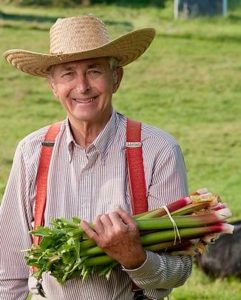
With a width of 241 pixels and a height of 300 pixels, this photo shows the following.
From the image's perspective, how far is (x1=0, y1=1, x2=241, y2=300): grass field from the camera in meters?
12.2

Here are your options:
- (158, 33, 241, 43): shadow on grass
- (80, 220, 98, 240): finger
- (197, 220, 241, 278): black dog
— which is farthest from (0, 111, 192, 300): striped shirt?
(158, 33, 241, 43): shadow on grass

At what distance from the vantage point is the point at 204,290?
8.09m

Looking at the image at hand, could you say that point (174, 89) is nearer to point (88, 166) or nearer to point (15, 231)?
point (15, 231)

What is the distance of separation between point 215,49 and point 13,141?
465 cm

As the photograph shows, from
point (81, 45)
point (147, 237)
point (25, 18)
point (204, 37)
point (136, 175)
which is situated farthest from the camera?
point (25, 18)

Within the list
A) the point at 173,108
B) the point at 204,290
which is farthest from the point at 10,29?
the point at 204,290

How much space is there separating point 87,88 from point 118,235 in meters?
0.60

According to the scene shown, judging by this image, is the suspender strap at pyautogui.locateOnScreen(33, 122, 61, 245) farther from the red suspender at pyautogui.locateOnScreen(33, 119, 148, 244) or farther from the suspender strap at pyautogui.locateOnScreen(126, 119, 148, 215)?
the suspender strap at pyautogui.locateOnScreen(126, 119, 148, 215)

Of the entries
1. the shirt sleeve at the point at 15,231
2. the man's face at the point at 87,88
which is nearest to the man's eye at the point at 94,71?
the man's face at the point at 87,88

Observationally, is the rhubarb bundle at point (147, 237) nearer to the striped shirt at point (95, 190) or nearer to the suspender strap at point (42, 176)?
the striped shirt at point (95, 190)

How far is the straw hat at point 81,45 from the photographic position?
4453mm

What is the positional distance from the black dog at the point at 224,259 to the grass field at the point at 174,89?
1.37 m

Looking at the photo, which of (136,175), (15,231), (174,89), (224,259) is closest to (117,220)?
(136,175)

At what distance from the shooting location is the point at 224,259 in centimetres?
841
